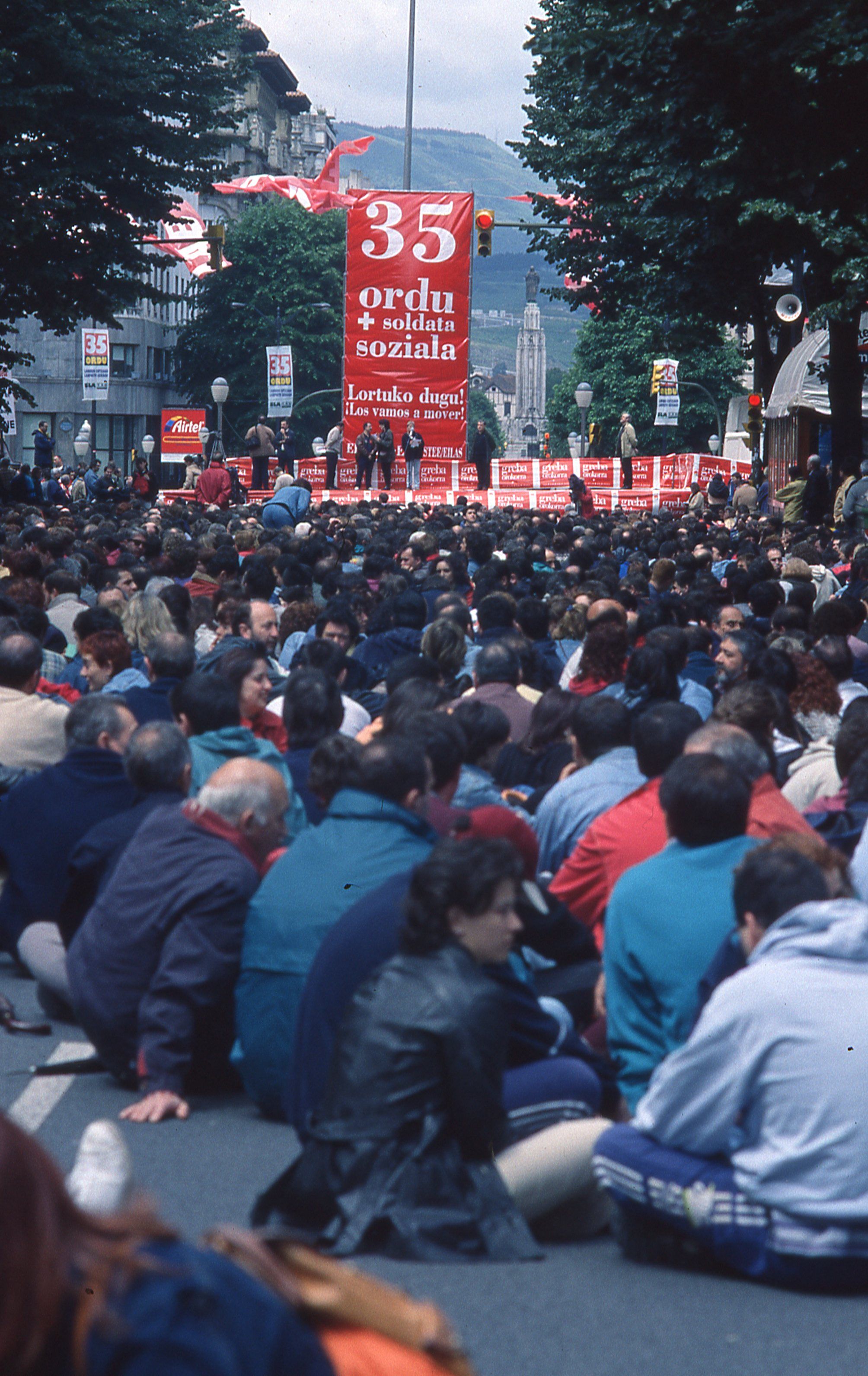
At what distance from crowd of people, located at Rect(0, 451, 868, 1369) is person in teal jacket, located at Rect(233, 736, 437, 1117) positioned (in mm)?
10

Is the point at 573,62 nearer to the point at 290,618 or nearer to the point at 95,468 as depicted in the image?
the point at 290,618

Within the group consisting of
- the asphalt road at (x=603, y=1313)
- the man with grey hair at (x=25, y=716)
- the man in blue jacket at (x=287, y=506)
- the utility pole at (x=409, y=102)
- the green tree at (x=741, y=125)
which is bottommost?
the asphalt road at (x=603, y=1313)

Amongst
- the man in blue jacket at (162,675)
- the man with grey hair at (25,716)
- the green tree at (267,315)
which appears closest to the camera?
the man with grey hair at (25,716)

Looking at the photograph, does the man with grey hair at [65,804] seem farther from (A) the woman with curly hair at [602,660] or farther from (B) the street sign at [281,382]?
(B) the street sign at [281,382]

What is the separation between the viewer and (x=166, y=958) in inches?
237

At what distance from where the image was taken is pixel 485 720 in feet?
25.3

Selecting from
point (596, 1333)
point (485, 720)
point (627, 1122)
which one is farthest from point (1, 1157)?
point (485, 720)

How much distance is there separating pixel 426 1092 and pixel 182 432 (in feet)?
221

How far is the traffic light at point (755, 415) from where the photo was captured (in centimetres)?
3559

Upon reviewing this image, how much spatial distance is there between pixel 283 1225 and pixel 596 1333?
0.84 meters

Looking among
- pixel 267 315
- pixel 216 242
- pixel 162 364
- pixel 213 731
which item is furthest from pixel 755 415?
pixel 162 364

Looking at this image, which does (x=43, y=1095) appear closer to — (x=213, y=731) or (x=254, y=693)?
(x=213, y=731)

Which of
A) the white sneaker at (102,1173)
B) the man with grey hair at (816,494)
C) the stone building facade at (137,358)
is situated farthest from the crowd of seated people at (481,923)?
the stone building facade at (137,358)

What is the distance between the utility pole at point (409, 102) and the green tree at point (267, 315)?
30.0m
